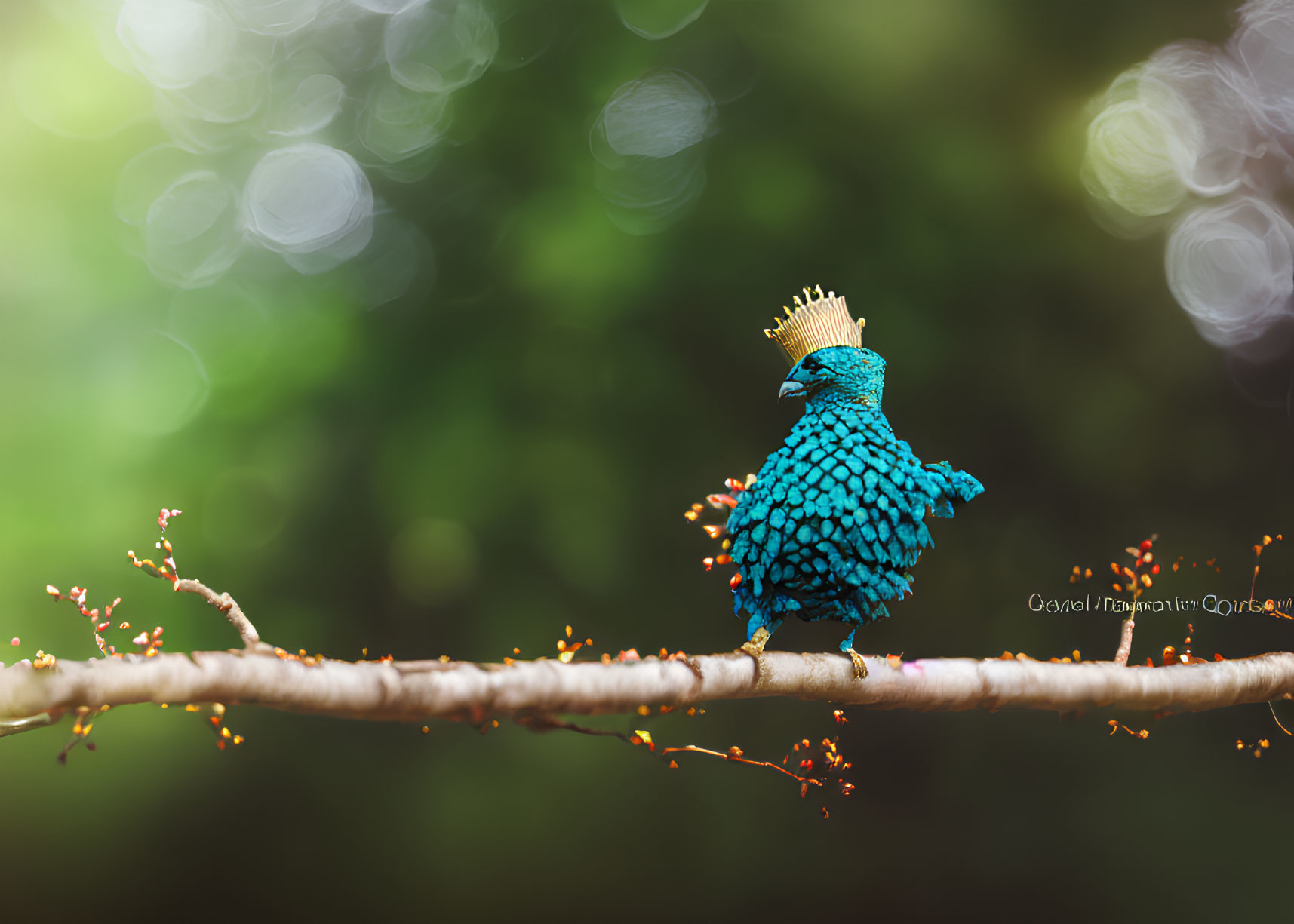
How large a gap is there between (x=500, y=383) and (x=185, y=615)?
0.73m

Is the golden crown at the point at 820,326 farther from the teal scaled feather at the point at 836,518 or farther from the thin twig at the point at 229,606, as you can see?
the thin twig at the point at 229,606

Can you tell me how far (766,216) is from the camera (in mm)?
1721

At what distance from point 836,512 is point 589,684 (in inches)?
14.5

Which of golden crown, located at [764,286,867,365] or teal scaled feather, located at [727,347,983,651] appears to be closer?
teal scaled feather, located at [727,347,983,651]

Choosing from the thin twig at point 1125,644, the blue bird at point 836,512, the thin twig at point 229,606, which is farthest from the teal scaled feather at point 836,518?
the thin twig at point 229,606

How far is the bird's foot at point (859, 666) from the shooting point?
1.09 m

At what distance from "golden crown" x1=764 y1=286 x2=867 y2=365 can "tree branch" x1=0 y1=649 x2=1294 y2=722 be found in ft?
1.41

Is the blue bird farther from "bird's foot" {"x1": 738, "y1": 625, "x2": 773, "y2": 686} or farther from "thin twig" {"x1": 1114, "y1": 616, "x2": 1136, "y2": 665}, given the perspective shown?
"thin twig" {"x1": 1114, "y1": 616, "x2": 1136, "y2": 665}

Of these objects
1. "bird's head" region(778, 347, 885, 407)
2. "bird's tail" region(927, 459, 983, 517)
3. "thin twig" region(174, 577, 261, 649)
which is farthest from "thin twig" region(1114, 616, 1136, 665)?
"thin twig" region(174, 577, 261, 649)

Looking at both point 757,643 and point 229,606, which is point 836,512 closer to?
point 757,643

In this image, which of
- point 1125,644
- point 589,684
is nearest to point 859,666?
point 589,684

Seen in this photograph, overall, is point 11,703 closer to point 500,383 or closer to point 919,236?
point 500,383

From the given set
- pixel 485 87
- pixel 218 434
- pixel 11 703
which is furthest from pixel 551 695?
pixel 485 87

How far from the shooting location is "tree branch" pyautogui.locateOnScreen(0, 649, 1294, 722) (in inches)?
28.7
